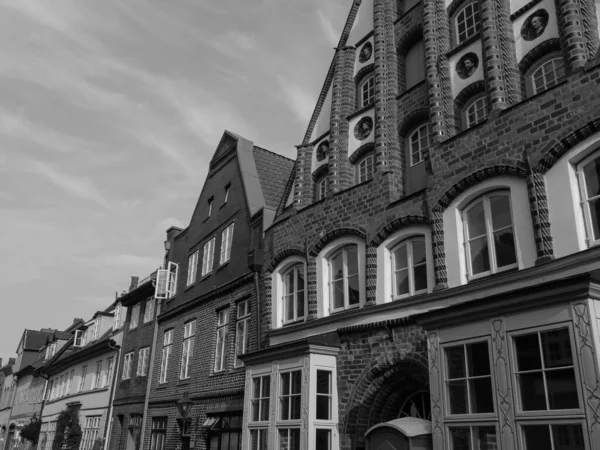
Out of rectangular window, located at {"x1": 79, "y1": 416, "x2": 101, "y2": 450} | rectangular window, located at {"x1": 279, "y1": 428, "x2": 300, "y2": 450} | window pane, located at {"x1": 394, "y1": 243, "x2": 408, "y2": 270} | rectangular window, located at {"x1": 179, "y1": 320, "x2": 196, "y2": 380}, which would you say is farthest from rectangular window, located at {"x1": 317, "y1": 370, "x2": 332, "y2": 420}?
rectangular window, located at {"x1": 79, "y1": 416, "x2": 101, "y2": 450}

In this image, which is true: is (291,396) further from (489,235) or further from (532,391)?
(532,391)

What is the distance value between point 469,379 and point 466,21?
771cm

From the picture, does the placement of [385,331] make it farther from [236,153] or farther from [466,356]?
[236,153]

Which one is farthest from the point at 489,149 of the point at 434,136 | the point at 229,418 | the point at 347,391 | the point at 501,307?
the point at 229,418

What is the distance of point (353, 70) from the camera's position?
1530 centimetres

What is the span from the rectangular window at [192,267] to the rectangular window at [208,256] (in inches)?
27.1

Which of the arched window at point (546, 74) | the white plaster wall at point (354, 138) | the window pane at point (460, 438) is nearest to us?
the window pane at point (460, 438)

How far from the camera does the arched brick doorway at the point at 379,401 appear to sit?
437 inches

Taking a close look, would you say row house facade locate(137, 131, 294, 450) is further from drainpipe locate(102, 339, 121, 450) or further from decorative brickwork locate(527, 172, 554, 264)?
decorative brickwork locate(527, 172, 554, 264)

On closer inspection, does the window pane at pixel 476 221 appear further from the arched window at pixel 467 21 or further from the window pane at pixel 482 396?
the arched window at pixel 467 21

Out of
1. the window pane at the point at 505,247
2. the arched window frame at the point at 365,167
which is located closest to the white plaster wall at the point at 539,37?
the window pane at the point at 505,247

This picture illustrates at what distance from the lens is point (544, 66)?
10.5 metres

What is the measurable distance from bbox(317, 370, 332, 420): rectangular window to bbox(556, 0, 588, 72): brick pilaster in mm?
7098

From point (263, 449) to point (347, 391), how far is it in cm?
222
